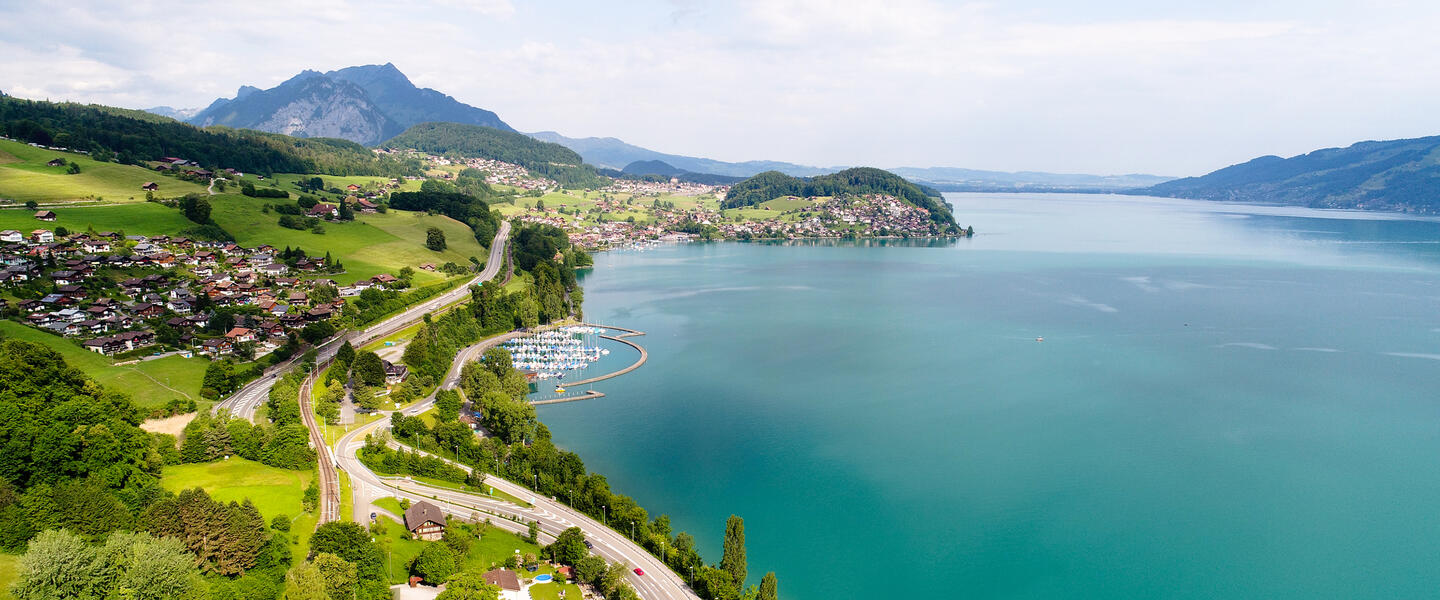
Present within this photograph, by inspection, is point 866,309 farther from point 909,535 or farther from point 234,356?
point 234,356

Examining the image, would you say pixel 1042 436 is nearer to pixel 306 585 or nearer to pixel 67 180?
pixel 306 585

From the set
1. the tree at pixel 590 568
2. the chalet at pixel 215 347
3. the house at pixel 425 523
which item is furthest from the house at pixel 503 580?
the chalet at pixel 215 347

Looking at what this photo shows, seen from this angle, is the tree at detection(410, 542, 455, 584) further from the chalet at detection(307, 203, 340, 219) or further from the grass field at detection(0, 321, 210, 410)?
the chalet at detection(307, 203, 340, 219)

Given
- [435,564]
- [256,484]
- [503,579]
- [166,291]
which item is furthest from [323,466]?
[166,291]

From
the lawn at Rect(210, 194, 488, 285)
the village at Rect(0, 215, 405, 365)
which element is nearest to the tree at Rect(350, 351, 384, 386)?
the village at Rect(0, 215, 405, 365)

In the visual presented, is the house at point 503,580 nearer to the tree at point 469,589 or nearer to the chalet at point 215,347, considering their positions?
the tree at point 469,589

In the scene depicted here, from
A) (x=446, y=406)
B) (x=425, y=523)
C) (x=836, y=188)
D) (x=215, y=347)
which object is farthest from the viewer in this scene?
(x=836, y=188)
